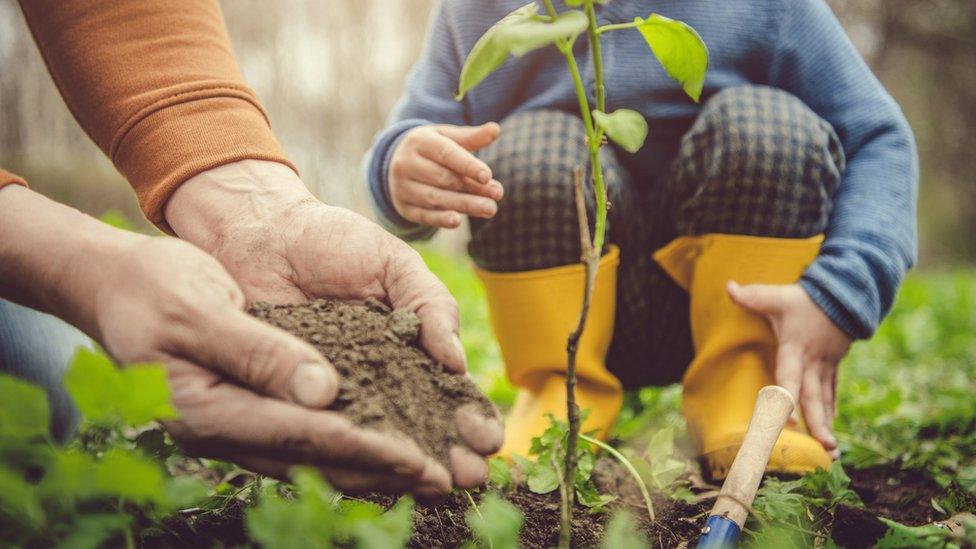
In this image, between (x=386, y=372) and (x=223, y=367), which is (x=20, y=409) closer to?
(x=223, y=367)

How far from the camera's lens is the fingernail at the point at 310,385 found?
762mm

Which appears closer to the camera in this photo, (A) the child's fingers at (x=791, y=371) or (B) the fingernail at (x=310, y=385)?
(B) the fingernail at (x=310, y=385)

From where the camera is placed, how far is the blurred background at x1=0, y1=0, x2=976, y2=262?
19.9ft

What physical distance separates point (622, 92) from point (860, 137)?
603mm

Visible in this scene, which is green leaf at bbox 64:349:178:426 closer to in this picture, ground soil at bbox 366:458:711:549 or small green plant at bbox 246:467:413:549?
small green plant at bbox 246:467:413:549

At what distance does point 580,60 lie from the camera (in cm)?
181

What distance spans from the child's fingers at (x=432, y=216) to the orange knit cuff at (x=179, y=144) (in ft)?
1.15

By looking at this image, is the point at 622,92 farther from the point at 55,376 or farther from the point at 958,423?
the point at 55,376

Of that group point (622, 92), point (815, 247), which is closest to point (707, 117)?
point (622, 92)

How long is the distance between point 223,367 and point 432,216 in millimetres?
728

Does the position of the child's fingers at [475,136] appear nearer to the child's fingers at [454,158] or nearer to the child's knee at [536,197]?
the child's fingers at [454,158]

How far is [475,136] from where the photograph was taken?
1.42m

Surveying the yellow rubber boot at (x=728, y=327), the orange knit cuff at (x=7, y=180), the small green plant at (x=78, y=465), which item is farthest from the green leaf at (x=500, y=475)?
the orange knit cuff at (x=7, y=180)

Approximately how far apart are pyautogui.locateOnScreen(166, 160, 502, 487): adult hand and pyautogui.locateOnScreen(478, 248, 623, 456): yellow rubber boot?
593mm
